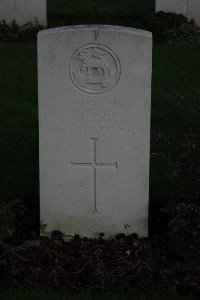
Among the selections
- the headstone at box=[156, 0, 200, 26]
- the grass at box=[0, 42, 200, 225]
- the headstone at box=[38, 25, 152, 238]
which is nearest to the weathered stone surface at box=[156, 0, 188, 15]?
the headstone at box=[156, 0, 200, 26]

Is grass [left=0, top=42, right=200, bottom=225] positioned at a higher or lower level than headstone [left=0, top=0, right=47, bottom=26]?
lower

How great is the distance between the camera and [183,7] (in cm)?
1273

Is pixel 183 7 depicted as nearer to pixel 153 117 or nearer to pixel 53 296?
pixel 153 117

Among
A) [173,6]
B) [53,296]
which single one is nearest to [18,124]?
[53,296]

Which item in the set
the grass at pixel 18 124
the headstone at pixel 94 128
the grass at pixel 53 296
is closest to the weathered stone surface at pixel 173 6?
the grass at pixel 18 124

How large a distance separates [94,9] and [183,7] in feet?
5.94

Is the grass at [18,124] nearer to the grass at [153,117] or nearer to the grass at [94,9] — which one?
the grass at [153,117]

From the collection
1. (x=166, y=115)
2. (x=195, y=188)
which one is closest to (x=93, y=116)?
(x=195, y=188)

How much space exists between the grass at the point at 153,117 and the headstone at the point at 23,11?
3.59ft

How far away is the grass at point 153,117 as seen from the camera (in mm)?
6691

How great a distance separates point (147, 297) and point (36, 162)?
8.75 feet

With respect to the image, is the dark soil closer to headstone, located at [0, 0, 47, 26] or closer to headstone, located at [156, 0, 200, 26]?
headstone, located at [0, 0, 47, 26]

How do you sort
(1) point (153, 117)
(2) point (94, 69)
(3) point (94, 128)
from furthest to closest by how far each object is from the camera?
1. (1) point (153, 117)
2. (3) point (94, 128)
3. (2) point (94, 69)

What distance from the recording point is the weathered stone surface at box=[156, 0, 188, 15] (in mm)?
12684
